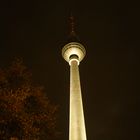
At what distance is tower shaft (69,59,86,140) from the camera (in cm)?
3331

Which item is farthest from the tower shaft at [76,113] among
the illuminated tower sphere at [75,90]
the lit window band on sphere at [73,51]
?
the lit window band on sphere at [73,51]

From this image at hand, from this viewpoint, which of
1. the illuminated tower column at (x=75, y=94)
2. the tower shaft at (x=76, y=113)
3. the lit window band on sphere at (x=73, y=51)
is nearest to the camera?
the tower shaft at (x=76, y=113)

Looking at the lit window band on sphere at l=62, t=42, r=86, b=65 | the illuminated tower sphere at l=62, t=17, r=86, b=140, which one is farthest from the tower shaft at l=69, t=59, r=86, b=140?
the lit window band on sphere at l=62, t=42, r=86, b=65

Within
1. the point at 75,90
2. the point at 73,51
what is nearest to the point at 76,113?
the point at 75,90

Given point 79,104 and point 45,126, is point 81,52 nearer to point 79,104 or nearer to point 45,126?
point 79,104

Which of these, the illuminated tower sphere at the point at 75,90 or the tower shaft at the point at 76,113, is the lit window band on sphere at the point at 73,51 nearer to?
the illuminated tower sphere at the point at 75,90

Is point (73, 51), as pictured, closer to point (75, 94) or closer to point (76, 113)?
point (75, 94)

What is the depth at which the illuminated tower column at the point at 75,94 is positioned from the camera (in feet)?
110

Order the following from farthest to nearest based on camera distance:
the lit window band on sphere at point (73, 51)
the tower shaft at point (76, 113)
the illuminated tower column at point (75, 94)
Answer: the lit window band on sphere at point (73, 51)
the illuminated tower column at point (75, 94)
the tower shaft at point (76, 113)

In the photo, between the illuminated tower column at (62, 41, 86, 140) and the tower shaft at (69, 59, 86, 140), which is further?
the illuminated tower column at (62, 41, 86, 140)

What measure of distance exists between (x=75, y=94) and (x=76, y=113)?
2.77 metres

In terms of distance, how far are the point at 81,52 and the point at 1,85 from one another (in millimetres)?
23962

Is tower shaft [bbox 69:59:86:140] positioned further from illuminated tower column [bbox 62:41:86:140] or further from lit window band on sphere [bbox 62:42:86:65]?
lit window band on sphere [bbox 62:42:86:65]

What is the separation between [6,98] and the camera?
66.3 feet
